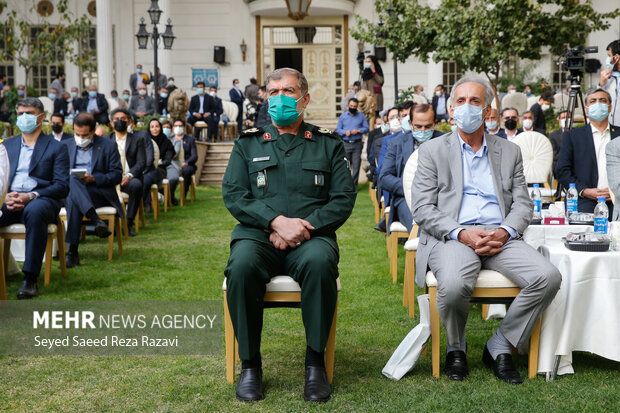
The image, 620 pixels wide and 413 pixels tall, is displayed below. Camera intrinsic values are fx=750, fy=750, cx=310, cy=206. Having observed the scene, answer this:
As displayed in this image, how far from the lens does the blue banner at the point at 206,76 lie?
2458 cm

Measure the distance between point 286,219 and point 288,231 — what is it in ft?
0.27

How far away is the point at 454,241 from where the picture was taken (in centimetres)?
405

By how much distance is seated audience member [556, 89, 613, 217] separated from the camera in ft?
19.8

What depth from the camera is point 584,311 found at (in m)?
3.89

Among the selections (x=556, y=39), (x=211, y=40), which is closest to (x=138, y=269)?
(x=556, y=39)

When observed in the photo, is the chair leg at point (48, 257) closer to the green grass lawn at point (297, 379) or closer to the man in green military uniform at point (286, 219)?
the green grass lawn at point (297, 379)

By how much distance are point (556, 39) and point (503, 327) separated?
9.73 metres

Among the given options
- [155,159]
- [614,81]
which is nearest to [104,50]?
[155,159]

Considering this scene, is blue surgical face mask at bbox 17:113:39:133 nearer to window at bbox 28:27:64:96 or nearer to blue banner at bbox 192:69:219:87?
blue banner at bbox 192:69:219:87

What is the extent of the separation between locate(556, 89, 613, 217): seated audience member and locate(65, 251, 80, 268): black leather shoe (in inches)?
180

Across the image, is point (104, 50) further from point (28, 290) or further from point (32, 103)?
point (28, 290)

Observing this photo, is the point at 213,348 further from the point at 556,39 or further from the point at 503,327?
the point at 556,39

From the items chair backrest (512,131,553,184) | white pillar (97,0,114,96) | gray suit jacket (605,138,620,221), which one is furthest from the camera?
white pillar (97,0,114,96)

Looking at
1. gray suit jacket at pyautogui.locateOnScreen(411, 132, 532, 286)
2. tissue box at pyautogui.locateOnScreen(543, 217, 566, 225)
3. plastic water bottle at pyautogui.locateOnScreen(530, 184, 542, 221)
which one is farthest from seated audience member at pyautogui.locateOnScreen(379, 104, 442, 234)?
gray suit jacket at pyautogui.locateOnScreen(411, 132, 532, 286)
